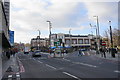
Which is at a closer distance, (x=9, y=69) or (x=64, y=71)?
(x=64, y=71)

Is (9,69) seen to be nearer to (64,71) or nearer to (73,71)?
(64,71)

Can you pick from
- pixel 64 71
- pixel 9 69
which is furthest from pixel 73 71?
pixel 9 69

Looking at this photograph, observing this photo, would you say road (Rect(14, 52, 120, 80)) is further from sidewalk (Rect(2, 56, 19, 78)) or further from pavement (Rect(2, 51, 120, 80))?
sidewalk (Rect(2, 56, 19, 78))

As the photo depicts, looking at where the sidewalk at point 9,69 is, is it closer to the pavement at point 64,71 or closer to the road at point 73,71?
the pavement at point 64,71

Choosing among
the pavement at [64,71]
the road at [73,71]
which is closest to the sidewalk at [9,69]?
the pavement at [64,71]

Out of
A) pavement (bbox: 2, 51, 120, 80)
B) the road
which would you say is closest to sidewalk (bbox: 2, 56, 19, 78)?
pavement (bbox: 2, 51, 120, 80)

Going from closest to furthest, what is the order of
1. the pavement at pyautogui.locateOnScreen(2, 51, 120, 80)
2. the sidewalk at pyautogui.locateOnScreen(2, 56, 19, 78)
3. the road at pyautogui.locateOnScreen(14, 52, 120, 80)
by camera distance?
1. the pavement at pyautogui.locateOnScreen(2, 51, 120, 80)
2. the road at pyautogui.locateOnScreen(14, 52, 120, 80)
3. the sidewalk at pyautogui.locateOnScreen(2, 56, 19, 78)

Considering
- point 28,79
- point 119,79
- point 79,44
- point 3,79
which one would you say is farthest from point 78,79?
point 79,44

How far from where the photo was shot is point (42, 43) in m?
166

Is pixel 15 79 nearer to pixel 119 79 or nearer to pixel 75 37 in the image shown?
pixel 119 79

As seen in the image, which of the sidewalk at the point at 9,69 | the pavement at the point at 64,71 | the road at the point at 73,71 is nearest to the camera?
the pavement at the point at 64,71

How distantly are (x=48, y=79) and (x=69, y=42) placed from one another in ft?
387

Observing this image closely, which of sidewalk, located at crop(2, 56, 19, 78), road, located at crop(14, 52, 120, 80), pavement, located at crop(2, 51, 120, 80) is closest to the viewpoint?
pavement, located at crop(2, 51, 120, 80)

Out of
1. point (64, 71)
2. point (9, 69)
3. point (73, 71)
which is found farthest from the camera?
point (9, 69)
